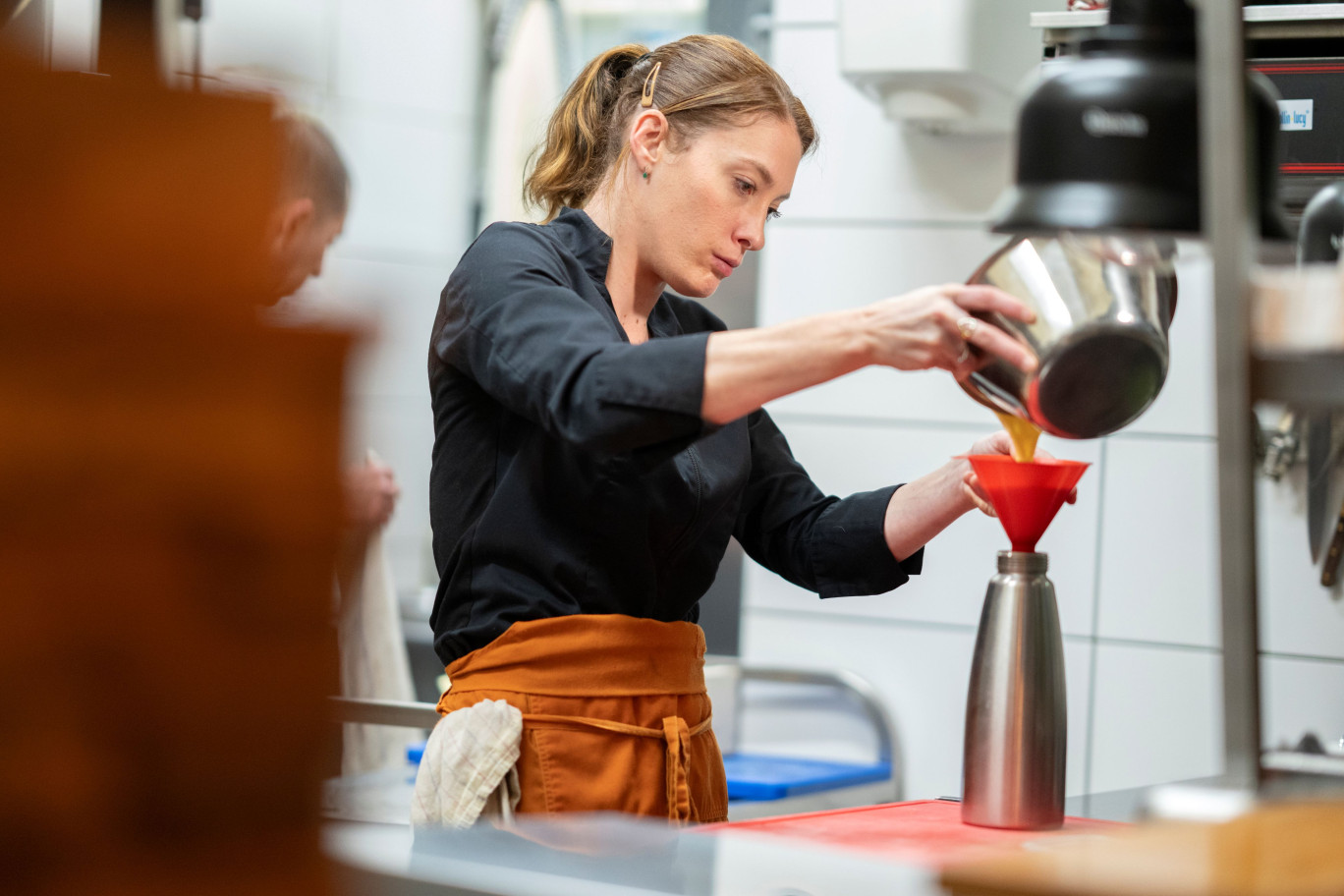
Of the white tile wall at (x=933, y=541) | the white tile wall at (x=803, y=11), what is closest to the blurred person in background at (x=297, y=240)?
the white tile wall at (x=933, y=541)

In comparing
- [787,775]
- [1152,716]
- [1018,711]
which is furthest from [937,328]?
[1152,716]

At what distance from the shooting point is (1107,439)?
2.09 m

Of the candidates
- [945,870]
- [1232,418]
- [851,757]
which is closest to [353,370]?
[945,870]

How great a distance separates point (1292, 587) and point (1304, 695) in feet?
0.50

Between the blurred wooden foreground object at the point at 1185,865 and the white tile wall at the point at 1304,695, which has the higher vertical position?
the blurred wooden foreground object at the point at 1185,865

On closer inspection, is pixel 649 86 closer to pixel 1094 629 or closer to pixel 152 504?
pixel 152 504

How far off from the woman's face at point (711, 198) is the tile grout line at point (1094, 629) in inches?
40.9

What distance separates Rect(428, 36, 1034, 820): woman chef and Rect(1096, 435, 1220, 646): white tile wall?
0.86 m

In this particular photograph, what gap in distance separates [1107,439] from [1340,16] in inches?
28.4

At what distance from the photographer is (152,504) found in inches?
14.1

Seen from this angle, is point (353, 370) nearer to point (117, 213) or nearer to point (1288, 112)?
point (117, 213)

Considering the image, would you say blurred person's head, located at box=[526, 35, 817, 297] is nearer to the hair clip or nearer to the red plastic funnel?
the hair clip

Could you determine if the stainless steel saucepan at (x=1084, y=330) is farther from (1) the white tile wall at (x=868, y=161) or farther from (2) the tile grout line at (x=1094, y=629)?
(1) the white tile wall at (x=868, y=161)

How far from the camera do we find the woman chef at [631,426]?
94 cm
